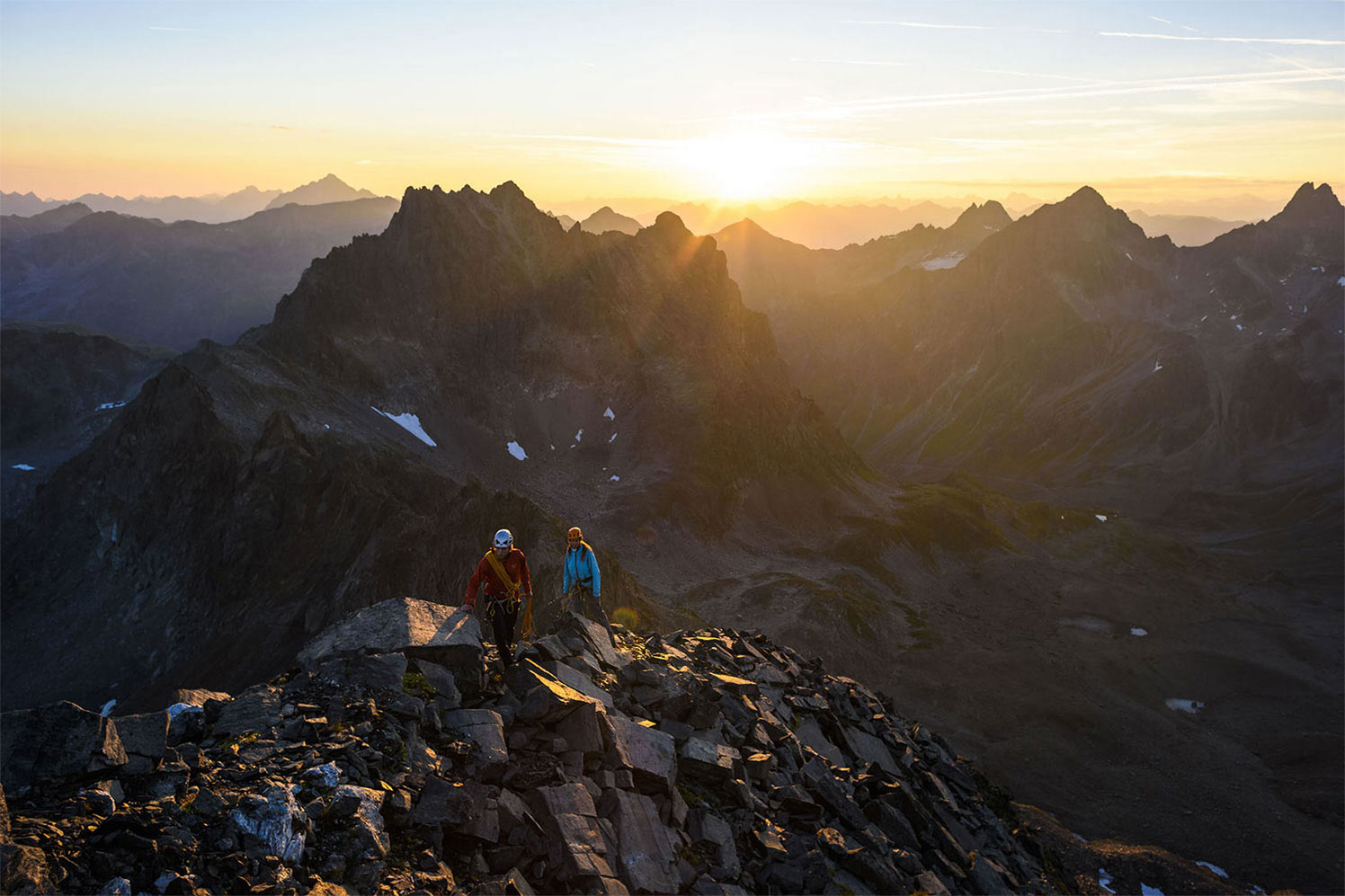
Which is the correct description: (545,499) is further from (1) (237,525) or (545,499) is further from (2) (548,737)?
(2) (548,737)

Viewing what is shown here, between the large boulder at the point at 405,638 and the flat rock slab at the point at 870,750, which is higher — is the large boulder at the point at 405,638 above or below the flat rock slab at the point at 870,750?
above

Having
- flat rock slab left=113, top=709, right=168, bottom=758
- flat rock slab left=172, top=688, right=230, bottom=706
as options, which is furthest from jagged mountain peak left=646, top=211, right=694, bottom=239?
flat rock slab left=113, top=709, right=168, bottom=758

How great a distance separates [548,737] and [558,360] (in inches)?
Result: 4708

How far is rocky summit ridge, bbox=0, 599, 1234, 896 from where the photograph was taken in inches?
507

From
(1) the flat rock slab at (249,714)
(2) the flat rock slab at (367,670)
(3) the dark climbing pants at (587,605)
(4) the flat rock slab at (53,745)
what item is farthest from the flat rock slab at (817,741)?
(4) the flat rock slab at (53,745)

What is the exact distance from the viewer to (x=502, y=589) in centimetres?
2105

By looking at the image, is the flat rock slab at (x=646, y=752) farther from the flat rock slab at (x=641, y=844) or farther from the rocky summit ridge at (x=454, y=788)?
the flat rock slab at (x=641, y=844)

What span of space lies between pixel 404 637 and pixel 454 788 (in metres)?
5.45

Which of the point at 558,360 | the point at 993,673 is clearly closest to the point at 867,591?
the point at 993,673

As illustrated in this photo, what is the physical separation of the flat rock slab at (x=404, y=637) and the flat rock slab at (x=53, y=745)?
16.5 feet

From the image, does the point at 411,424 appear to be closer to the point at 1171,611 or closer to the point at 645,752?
the point at 1171,611

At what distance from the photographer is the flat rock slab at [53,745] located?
44.9 feet

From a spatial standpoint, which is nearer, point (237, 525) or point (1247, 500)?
point (237, 525)

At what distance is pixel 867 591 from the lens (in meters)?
101
